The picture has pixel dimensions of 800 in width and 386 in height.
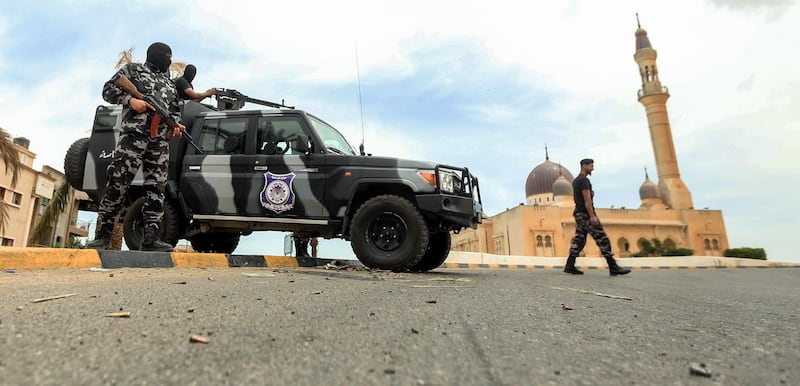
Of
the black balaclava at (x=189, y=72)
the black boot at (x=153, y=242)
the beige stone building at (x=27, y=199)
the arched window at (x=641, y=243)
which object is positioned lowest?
the black boot at (x=153, y=242)

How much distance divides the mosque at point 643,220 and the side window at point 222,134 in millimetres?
39230

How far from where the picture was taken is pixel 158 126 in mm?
4664

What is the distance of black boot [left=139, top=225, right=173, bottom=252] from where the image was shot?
4.67 metres

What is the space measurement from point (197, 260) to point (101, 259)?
0.91 metres

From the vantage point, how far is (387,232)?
16.2ft

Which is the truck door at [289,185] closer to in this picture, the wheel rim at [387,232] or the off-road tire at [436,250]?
the wheel rim at [387,232]

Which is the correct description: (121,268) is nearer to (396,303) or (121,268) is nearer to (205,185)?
(205,185)

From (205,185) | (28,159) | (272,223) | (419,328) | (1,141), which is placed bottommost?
(419,328)

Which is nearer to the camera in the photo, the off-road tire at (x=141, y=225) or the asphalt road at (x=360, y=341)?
the asphalt road at (x=360, y=341)

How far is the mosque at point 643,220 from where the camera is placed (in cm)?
4338

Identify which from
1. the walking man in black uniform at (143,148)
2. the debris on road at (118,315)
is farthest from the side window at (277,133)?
the debris on road at (118,315)

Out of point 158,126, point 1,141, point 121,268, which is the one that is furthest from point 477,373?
point 1,141

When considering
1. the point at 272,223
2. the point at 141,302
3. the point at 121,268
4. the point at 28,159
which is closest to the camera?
the point at 141,302

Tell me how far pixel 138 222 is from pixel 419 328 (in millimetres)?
5084
